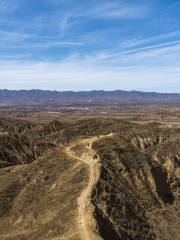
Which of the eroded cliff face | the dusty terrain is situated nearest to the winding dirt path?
the dusty terrain

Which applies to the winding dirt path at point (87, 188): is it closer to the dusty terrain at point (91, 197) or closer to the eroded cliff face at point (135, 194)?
the dusty terrain at point (91, 197)

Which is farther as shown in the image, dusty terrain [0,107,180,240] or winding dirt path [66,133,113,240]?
dusty terrain [0,107,180,240]

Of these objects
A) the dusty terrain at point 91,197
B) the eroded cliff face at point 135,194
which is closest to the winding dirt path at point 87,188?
the dusty terrain at point 91,197

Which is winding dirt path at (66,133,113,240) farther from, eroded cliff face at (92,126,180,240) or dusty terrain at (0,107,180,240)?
eroded cliff face at (92,126,180,240)

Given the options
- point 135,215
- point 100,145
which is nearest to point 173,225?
point 135,215

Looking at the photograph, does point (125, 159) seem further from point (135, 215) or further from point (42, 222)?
point (42, 222)

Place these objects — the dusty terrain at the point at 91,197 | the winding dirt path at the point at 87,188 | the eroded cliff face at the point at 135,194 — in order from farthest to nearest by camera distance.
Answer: the eroded cliff face at the point at 135,194, the dusty terrain at the point at 91,197, the winding dirt path at the point at 87,188
